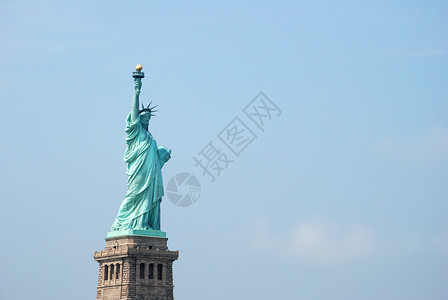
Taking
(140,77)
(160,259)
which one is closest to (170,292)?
(160,259)

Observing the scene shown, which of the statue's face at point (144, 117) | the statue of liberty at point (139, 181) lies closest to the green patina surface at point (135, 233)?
the statue of liberty at point (139, 181)

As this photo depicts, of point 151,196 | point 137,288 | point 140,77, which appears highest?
Answer: point 140,77

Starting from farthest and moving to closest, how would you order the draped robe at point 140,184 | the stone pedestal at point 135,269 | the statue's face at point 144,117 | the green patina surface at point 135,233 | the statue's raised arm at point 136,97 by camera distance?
the statue's face at point 144,117 → the statue's raised arm at point 136,97 → the draped robe at point 140,184 → the green patina surface at point 135,233 → the stone pedestal at point 135,269

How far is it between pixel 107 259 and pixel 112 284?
6.32 feet

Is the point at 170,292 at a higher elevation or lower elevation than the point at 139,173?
lower

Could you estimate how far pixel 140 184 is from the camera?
9800 cm

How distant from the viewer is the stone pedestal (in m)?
96.2

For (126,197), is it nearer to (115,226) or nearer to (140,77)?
(115,226)

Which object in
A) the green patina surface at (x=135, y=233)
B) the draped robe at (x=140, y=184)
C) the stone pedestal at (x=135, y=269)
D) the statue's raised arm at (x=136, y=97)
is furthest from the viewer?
the statue's raised arm at (x=136, y=97)

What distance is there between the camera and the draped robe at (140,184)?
97688 millimetres

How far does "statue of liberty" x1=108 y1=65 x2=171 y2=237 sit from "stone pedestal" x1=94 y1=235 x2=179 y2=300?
97cm

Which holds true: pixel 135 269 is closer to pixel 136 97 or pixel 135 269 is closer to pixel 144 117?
pixel 144 117

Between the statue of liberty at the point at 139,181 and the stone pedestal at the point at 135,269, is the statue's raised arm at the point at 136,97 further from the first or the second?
the stone pedestal at the point at 135,269

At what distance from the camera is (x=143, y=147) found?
→ 98.4m
